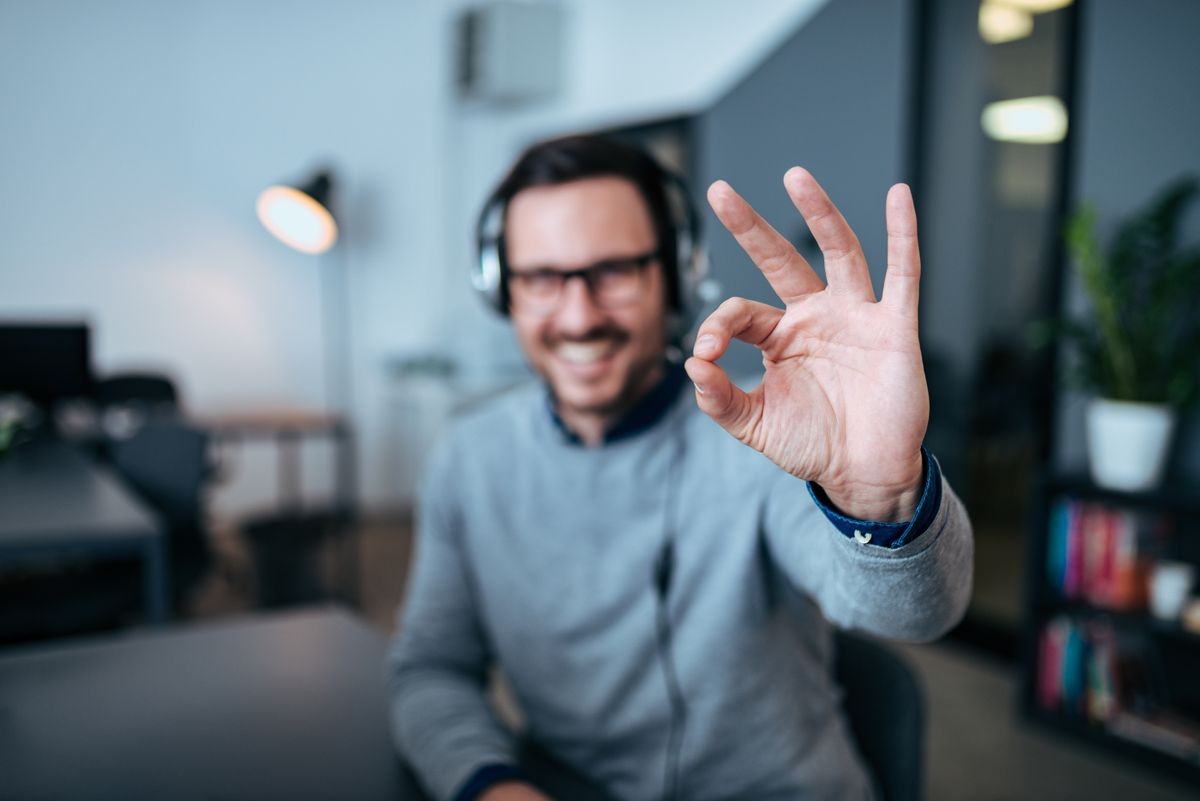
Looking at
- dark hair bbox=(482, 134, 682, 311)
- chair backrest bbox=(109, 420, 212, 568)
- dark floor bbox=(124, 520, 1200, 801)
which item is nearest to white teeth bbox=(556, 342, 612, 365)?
dark hair bbox=(482, 134, 682, 311)

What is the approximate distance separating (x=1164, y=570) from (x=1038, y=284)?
112cm

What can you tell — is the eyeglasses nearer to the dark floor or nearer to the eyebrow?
the eyebrow

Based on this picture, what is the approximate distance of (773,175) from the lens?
55 cm

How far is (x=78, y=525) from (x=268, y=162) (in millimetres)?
3386

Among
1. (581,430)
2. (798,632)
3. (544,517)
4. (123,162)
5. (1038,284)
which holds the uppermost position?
(123,162)

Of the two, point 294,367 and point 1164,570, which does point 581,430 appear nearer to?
point 1164,570

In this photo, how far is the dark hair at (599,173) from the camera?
982 mm

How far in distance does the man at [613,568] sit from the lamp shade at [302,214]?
321 centimetres

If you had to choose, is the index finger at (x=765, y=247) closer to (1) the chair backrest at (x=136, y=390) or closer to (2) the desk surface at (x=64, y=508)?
(2) the desk surface at (x=64, y=508)

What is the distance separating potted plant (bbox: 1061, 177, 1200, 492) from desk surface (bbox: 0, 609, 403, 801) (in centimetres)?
225

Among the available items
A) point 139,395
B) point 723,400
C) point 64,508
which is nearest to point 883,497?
point 723,400

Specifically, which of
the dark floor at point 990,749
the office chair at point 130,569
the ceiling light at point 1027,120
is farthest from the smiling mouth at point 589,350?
the ceiling light at point 1027,120

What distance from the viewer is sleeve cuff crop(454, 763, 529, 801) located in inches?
32.6

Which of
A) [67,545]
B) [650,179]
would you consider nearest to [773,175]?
[650,179]
